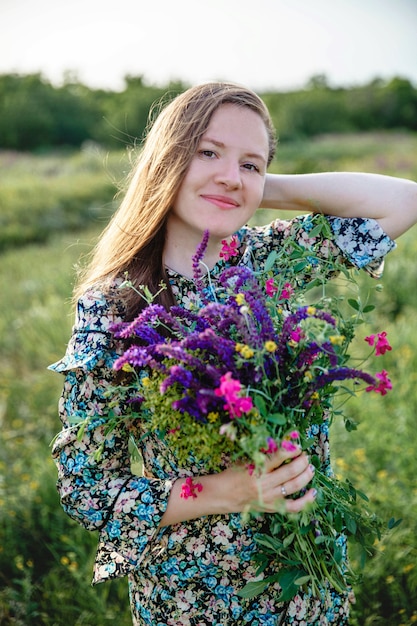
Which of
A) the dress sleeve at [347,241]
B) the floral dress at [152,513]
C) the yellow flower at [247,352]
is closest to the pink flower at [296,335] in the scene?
the yellow flower at [247,352]

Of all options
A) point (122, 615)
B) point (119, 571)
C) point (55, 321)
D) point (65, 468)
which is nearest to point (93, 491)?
point (65, 468)

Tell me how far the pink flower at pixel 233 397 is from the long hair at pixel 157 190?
1.63 feet

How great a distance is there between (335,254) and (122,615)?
1.70 meters

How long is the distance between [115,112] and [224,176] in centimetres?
3682

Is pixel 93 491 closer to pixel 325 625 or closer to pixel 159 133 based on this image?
pixel 325 625

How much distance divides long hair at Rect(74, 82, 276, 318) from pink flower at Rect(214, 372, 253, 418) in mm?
497

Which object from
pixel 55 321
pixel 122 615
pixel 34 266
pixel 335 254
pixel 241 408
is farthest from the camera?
pixel 34 266

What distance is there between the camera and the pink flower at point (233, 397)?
3.13ft

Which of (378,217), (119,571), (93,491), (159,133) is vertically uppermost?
(159,133)

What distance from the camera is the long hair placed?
1.48 m

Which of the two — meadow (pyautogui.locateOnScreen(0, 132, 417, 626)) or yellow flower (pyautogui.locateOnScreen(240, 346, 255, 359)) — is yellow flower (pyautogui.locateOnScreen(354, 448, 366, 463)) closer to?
meadow (pyautogui.locateOnScreen(0, 132, 417, 626))

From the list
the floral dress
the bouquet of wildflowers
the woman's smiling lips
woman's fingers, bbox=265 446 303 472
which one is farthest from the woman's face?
woman's fingers, bbox=265 446 303 472

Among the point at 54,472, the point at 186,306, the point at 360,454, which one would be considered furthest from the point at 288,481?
the point at 54,472

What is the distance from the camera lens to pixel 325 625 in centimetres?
156
